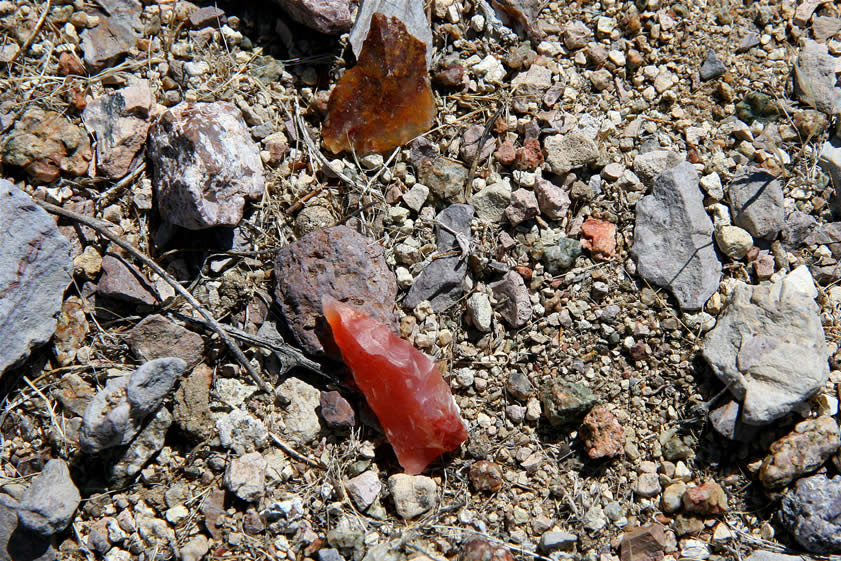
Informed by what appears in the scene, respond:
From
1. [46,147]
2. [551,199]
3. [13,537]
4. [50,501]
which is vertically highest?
[551,199]

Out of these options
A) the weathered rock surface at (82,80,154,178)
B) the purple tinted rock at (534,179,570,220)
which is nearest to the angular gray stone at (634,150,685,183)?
the purple tinted rock at (534,179,570,220)

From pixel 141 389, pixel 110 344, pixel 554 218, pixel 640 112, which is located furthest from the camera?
pixel 640 112

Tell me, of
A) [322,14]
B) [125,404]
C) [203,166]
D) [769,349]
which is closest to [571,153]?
[769,349]

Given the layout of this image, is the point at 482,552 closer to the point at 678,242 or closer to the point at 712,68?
the point at 678,242

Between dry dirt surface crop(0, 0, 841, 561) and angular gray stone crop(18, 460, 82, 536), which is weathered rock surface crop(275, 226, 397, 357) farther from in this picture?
angular gray stone crop(18, 460, 82, 536)

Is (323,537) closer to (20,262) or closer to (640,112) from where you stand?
(20,262)

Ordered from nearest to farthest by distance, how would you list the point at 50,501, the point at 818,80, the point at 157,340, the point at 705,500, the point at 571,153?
the point at 50,501 → the point at 705,500 → the point at 157,340 → the point at 571,153 → the point at 818,80

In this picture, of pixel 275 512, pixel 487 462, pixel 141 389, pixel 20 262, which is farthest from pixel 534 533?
pixel 20 262
